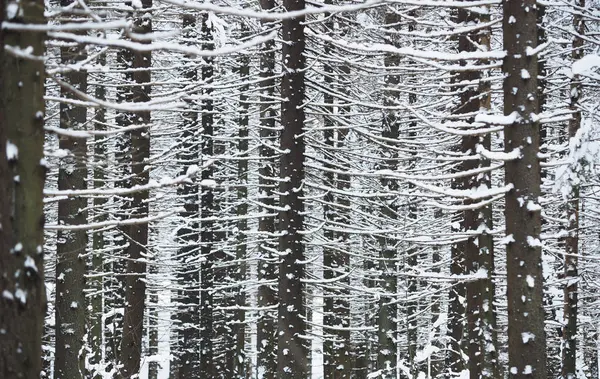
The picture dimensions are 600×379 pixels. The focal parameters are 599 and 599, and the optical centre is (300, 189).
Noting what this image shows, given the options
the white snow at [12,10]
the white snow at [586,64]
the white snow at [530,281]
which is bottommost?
the white snow at [530,281]

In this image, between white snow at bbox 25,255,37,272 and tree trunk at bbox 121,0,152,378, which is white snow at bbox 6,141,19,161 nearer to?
white snow at bbox 25,255,37,272

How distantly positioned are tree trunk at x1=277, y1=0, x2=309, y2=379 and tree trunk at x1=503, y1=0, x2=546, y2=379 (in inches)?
187

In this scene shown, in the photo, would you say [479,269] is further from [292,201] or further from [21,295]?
[21,295]

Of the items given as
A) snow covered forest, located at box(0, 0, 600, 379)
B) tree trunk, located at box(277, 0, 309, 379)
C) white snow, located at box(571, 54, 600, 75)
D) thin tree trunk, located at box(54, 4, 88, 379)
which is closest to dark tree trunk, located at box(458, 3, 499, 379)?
snow covered forest, located at box(0, 0, 600, 379)

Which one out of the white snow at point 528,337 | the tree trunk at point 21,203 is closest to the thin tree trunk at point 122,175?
the tree trunk at point 21,203

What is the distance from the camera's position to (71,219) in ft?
32.3

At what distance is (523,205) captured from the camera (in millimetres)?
6570

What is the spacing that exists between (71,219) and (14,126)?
629 centimetres

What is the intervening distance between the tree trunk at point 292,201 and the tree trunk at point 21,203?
23.0ft

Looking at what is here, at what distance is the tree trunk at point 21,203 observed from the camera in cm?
383

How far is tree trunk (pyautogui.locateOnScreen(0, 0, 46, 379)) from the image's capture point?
3828mm

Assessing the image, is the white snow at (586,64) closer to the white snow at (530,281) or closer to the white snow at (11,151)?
the white snow at (530,281)

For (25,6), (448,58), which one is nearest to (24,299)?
(25,6)

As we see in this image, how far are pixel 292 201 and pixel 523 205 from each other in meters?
5.05
